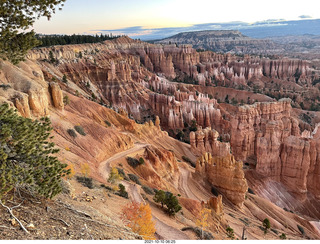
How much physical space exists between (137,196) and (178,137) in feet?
126

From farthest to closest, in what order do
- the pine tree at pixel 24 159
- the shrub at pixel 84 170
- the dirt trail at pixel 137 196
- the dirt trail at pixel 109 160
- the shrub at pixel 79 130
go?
1. the shrub at pixel 79 130
2. the dirt trail at pixel 109 160
3. the shrub at pixel 84 170
4. the dirt trail at pixel 137 196
5. the pine tree at pixel 24 159

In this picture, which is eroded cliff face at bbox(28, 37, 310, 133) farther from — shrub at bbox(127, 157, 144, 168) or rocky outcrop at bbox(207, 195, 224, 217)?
rocky outcrop at bbox(207, 195, 224, 217)

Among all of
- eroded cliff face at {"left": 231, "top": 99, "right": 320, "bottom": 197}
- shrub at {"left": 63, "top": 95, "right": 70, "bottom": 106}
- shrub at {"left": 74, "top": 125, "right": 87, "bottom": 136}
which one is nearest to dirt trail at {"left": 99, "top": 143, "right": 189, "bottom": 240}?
shrub at {"left": 74, "top": 125, "right": 87, "bottom": 136}

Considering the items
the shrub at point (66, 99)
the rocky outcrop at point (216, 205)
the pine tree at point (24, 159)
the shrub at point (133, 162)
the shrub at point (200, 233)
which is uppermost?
the pine tree at point (24, 159)

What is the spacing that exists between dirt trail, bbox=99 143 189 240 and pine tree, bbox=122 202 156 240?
1.85 meters

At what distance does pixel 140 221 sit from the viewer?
41.9ft

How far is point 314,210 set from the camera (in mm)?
38250

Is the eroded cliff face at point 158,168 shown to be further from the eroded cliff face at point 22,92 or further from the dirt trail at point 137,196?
the eroded cliff face at point 22,92

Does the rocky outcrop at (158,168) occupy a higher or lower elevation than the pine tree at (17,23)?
lower

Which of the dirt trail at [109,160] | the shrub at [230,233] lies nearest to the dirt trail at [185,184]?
the dirt trail at [109,160]

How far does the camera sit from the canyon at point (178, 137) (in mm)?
24031

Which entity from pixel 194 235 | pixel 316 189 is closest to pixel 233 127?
pixel 316 189

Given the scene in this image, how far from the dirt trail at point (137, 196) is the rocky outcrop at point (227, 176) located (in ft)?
31.8

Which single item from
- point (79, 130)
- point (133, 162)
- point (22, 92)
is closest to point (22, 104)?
point (22, 92)
